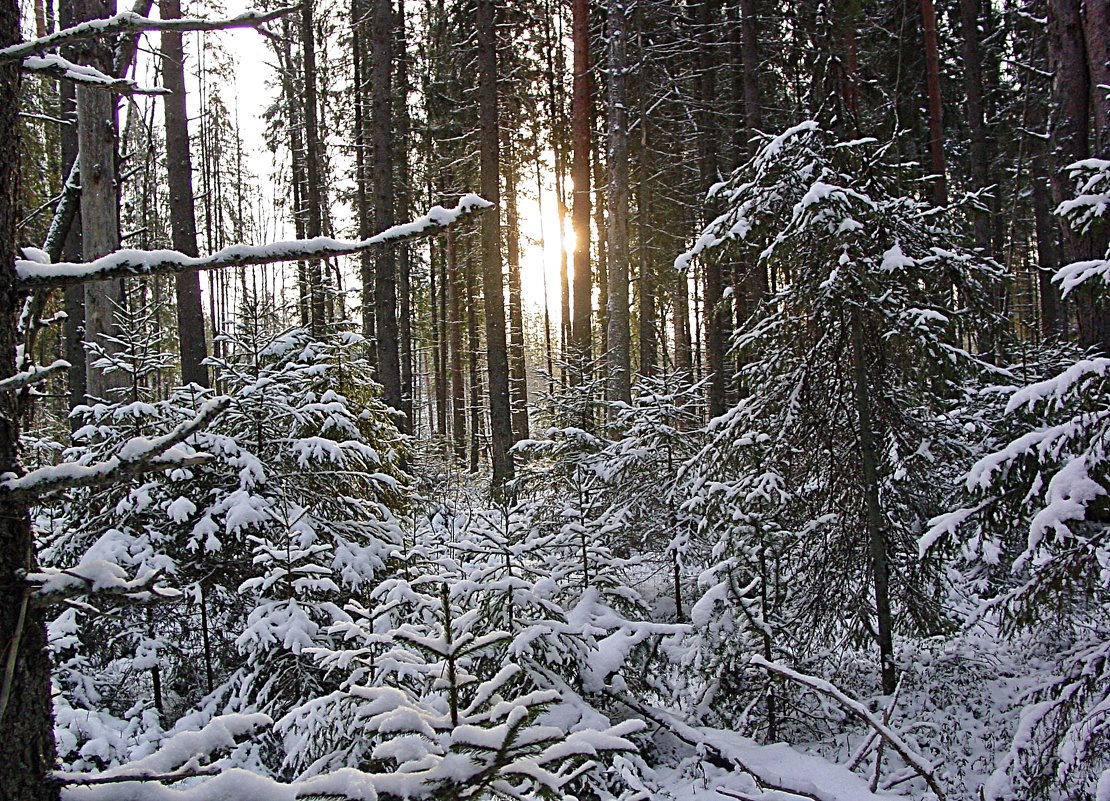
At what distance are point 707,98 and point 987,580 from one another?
15.0 m

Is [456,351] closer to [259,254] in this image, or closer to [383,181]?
[383,181]

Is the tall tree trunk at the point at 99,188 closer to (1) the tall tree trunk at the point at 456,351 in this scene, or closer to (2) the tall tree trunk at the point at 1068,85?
(2) the tall tree trunk at the point at 1068,85

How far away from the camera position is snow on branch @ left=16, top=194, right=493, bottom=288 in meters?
1.18

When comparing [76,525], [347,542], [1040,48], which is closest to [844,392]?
[347,542]

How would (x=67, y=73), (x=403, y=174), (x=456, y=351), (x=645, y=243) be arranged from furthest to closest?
(x=456, y=351) → (x=403, y=174) → (x=645, y=243) → (x=67, y=73)

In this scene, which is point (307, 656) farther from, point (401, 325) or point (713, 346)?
point (401, 325)

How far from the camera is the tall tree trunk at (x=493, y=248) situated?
43.9ft

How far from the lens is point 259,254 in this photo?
1.20 meters

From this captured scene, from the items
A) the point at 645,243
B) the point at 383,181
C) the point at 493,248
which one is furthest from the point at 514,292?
the point at 383,181

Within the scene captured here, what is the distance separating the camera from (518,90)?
19891 mm

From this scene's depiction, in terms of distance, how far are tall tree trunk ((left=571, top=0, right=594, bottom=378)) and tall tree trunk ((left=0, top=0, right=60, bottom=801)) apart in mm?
12632

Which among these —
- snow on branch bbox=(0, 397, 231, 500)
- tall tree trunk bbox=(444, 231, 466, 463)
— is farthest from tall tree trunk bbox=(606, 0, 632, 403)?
tall tree trunk bbox=(444, 231, 466, 463)

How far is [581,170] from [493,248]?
8.25ft

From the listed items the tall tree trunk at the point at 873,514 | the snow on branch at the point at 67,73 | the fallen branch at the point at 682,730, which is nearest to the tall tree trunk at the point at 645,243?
the tall tree trunk at the point at 873,514
